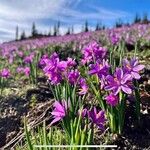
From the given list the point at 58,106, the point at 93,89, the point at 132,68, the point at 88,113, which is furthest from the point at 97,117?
the point at 93,89

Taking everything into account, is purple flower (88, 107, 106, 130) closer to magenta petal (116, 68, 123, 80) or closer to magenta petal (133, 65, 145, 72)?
magenta petal (116, 68, 123, 80)

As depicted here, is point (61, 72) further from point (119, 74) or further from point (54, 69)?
point (119, 74)

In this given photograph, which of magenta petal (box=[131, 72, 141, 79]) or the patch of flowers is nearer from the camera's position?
the patch of flowers

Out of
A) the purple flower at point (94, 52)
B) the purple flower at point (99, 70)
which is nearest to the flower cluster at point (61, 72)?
the purple flower at point (99, 70)

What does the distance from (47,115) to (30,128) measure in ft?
1.09

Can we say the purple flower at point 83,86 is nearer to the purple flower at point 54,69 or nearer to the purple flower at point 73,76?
the purple flower at point 73,76

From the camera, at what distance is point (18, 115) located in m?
4.46

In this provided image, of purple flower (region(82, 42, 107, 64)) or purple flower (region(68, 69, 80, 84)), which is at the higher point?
purple flower (region(82, 42, 107, 64))

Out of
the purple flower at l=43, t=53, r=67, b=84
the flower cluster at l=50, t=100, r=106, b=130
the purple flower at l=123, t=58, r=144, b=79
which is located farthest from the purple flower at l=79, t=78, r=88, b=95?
the flower cluster at l=50, t=100, r=106, b=130

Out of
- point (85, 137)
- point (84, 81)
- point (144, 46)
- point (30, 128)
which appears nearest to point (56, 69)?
point (84, 81)

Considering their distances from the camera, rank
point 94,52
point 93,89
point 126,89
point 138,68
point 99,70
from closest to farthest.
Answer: point 126,89
point 138,68
point 99,70
point 93,89
point 94,52

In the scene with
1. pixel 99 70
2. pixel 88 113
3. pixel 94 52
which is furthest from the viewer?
pixel 94 52

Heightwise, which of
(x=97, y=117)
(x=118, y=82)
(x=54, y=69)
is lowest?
(x=97, y=117)

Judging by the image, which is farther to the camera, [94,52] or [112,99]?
[94,52]
